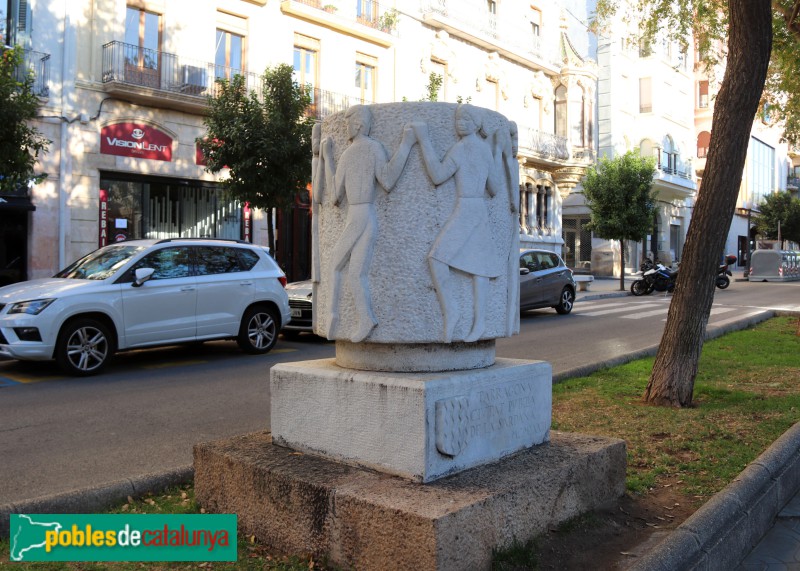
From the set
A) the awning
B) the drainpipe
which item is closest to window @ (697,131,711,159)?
the drainpipe

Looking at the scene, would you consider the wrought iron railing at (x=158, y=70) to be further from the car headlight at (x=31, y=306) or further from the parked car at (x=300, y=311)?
the car headlight at (x=31, y=306)

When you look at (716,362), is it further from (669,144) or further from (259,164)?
(669,144)

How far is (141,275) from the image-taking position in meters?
9.22

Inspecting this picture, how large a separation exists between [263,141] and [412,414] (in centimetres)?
1246

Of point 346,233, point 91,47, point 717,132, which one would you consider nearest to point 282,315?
point 717,132

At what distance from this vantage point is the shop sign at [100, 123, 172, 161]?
1774cm

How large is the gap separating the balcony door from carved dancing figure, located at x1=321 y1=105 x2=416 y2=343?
1613cm

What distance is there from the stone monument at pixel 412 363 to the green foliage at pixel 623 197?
2356cm

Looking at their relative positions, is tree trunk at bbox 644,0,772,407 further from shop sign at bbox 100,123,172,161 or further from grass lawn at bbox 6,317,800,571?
shop sign at bbox 100,123,172,161

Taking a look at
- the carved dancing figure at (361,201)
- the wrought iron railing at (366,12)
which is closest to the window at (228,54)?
the wrought iron railing at (366,12)

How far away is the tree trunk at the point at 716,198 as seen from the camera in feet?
20.2

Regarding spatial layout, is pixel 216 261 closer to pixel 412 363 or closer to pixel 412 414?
pixel 412 363

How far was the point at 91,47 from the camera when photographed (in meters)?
17.5

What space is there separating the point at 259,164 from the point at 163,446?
410 inches
